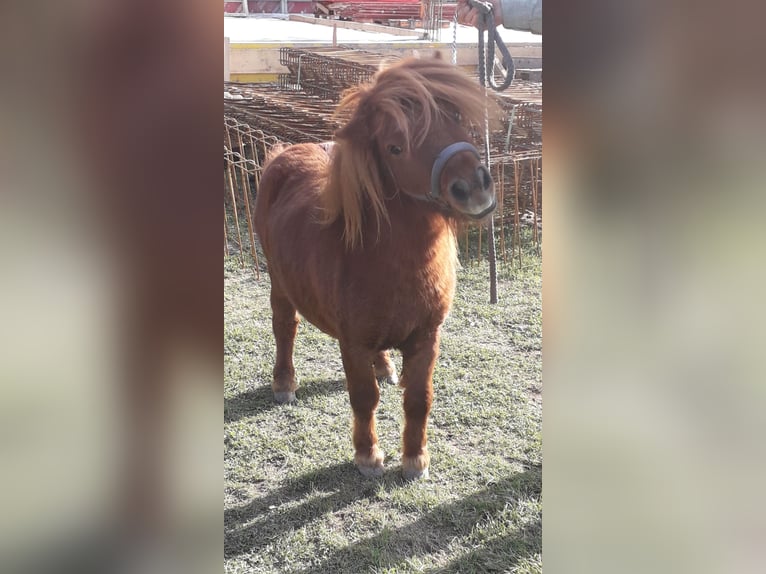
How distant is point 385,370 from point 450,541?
1395 millimetres

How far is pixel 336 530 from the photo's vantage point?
2.70 m

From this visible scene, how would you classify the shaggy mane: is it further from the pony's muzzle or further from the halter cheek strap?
the pony's muzzle

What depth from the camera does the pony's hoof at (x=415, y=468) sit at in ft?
9.86

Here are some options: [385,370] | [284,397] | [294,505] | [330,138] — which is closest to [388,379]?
[385,370]

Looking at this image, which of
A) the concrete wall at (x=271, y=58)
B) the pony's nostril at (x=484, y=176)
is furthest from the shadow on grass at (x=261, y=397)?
the concrete wall at (x=271, y=58)

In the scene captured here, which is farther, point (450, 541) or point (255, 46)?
point (255, 46)
